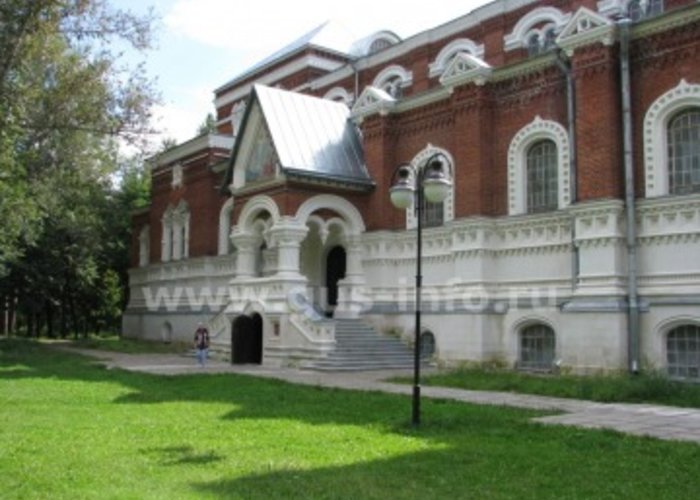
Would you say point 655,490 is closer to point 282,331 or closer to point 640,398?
point 640,398

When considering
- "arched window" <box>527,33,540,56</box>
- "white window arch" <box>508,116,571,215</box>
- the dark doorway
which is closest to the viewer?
"white window arch" <box>508,116,571,215</box>

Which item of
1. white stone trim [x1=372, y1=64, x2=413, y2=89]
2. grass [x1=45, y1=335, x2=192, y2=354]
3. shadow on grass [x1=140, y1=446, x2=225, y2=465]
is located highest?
white stone trim [x1=372, y1=64, x2=413, y2=89]

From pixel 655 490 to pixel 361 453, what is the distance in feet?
9.77

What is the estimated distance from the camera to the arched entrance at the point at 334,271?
2462 centimetres

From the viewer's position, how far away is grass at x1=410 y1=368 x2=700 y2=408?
43.0 feet

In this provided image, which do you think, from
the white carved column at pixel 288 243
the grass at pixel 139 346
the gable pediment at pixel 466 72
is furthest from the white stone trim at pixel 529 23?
the grass at pixel 139 346

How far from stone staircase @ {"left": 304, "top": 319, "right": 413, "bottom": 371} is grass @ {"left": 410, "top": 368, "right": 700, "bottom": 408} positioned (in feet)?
9.82

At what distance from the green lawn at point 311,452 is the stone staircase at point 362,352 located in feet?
20.1

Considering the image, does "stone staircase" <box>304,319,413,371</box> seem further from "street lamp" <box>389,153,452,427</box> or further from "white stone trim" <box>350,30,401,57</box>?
"white stone trim" <box>350,30,401,57</box>

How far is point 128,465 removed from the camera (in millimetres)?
7656

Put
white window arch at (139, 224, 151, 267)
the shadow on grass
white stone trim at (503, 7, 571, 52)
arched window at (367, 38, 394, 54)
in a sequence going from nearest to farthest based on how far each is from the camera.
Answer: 1. the shadow on grass
2. white stone trim at (503, 7, 571, 52)
3. arched window at (367, 38, 394, 54)
4. white window arch at (139, 224, 151, 267)

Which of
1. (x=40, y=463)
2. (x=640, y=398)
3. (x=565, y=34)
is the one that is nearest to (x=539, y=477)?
(x=40, y=463)

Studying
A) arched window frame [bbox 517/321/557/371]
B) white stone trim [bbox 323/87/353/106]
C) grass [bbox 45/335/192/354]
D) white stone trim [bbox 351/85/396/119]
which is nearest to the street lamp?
arched window frame [bbox 517/321/557/371]

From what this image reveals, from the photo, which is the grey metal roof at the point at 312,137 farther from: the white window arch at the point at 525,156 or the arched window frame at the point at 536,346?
the arched window frame at the point at 536,346
